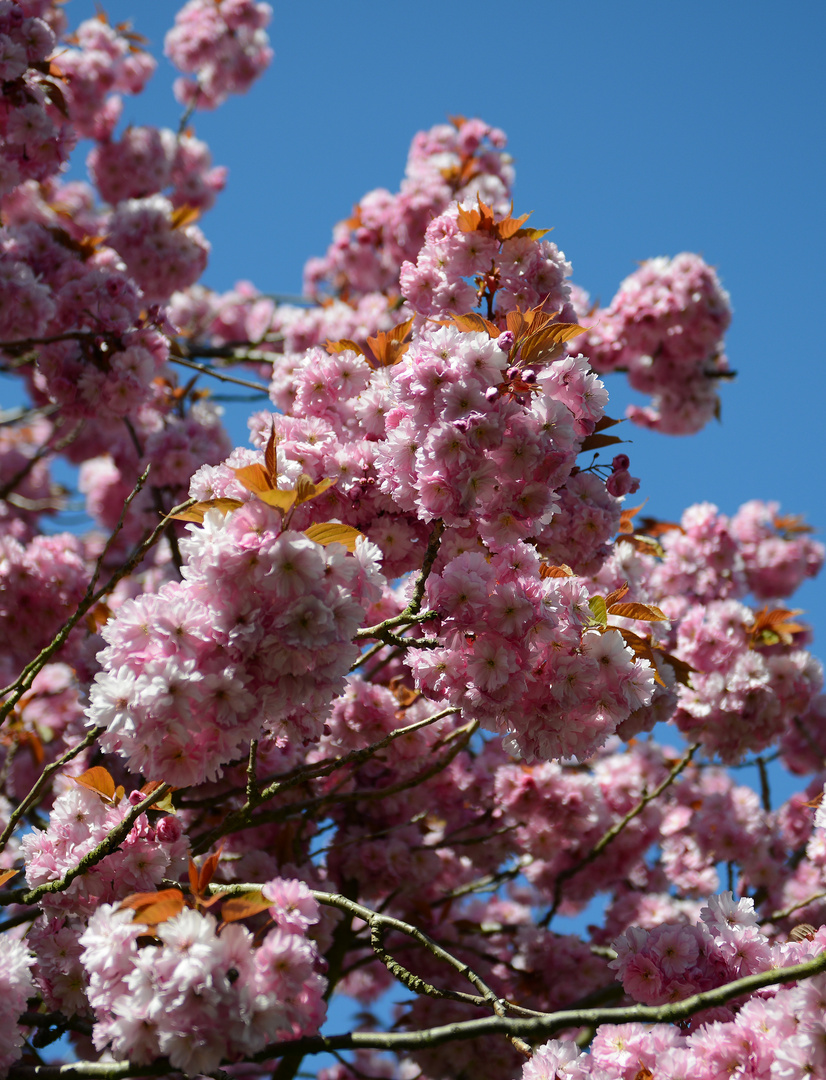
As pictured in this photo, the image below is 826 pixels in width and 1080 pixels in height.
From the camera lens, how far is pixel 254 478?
2.04 meters

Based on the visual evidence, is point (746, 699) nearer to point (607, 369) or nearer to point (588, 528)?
point (588, 528)

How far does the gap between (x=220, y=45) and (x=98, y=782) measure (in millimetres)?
8613

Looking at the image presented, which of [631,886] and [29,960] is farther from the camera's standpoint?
[631,886]

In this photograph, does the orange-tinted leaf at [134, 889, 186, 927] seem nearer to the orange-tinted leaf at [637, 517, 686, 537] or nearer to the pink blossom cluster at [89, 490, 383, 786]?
the pink blossom cluster at [89, 490, 383, 786]

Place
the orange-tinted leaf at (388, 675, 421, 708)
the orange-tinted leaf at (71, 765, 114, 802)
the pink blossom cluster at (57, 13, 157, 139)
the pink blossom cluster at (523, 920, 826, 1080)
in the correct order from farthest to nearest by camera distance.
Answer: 1. the pink blossom cluster at (57, 13, 157, 139)
2. the orange-tinted leaf at (388, 675, 421, 708)
3. the orange-tinted leaf at (71, 765, 114, 802)
4. the pink blossom cluster at (523, 920, 826, 1080)

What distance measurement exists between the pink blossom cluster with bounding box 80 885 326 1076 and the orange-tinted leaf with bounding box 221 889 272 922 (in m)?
0.03

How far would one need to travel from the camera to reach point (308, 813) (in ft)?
11.1

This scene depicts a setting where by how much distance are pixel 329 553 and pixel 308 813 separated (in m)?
1.77

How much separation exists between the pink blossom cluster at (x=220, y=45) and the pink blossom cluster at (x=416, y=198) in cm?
229

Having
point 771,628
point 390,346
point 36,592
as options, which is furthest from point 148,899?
point 771,628

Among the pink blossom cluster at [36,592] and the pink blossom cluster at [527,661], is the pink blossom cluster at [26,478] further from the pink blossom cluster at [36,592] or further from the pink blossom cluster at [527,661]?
the pink blossom cluster at [527,661]

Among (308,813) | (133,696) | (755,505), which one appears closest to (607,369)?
(755,505)

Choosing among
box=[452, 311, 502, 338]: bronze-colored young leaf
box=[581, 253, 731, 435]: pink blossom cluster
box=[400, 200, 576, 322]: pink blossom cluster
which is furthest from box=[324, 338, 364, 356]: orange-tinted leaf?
box=[581, 253, 731, 435]: pink blossom cluster

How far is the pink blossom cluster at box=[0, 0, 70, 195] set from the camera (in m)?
4.39
